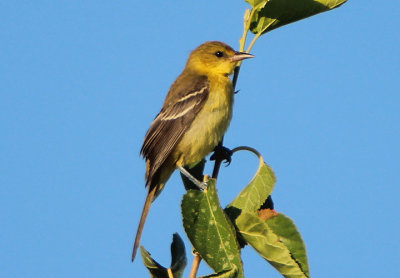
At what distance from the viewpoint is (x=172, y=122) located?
5.62 metres

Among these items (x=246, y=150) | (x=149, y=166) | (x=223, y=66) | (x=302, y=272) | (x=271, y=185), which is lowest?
(x=302, y=272)

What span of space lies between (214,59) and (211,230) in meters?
3.23

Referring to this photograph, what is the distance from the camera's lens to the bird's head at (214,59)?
5973mm

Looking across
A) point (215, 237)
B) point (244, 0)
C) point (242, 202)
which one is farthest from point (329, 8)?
point (215, 237)

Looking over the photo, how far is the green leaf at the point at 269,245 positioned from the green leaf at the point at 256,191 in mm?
185

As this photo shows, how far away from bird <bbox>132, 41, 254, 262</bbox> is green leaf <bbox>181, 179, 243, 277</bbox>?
1.73 m

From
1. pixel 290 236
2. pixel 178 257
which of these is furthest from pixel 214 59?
pixel 290 236

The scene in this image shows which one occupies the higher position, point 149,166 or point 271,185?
point 149,166

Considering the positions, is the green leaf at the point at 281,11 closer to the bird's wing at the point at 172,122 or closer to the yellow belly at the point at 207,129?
the yellow belly at the point at 207,129

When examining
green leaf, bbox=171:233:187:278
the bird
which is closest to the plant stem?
green leaf, bbox=171:233:187:278

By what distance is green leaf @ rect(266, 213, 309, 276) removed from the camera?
3.22 meters

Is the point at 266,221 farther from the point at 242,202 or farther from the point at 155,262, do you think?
the point at 155,262

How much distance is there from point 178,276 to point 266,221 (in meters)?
0.70

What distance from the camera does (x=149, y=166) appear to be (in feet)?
17.7
